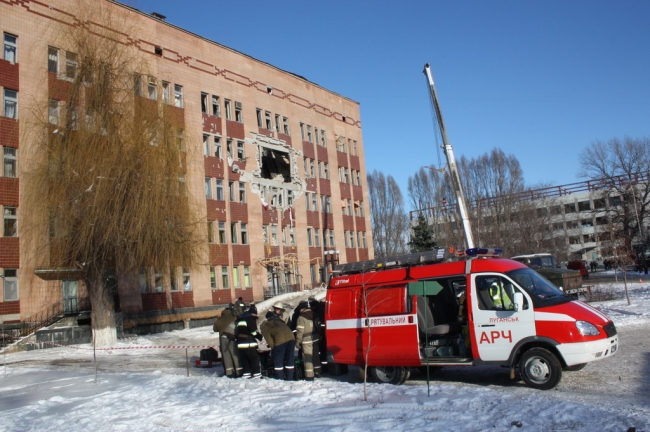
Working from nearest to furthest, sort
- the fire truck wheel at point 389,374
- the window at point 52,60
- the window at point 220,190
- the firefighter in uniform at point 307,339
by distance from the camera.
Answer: the fire truck wheel at point 389,374 → the firefighter in uniform at point 307,339 → the window at point 52,60 → the window at point 220,190

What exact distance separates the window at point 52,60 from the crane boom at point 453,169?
1829 centimetres

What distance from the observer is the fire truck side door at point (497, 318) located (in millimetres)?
9906

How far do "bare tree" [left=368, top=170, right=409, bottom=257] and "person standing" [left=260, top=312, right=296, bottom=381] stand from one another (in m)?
59.2

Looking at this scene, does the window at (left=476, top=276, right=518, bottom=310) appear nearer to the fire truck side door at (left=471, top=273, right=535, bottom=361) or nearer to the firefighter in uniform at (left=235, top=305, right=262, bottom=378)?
the fire truck side door at (left=471, top=273, right=535, bottom=361)

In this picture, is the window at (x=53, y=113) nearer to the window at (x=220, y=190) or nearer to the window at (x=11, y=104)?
the window at (x=11, y=104)

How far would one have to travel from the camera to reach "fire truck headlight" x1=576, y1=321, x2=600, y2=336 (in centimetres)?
942

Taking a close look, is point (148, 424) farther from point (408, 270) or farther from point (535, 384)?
point (535, 384)

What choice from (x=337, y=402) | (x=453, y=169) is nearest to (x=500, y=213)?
(x=453, y=169)

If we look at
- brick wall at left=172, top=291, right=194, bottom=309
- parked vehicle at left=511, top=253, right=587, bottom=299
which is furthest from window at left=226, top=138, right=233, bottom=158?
parked vehicle at left=511, top=253, right=587, bottom=299

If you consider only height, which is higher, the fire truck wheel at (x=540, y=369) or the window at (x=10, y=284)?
the window at (x=10, y=284)

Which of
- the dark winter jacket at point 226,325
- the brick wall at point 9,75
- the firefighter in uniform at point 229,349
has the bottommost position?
the firefighter in uniform at point 229,349

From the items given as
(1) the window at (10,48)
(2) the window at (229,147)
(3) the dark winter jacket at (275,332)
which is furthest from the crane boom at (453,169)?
(1) the window at (10,48)

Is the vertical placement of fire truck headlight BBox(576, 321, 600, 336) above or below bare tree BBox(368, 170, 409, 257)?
below

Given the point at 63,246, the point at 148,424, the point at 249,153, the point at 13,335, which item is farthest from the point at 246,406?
the point at 249,153
